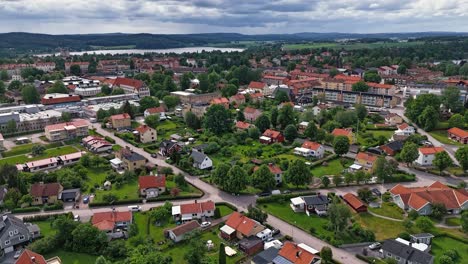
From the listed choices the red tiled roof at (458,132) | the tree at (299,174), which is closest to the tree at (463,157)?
the red tiled roof at (458,132)

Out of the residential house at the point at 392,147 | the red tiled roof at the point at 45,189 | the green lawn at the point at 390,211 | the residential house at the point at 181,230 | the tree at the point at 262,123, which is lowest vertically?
the green lawn at the point at 390,211

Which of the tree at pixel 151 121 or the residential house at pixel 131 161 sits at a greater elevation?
the tree at pixel 151 121

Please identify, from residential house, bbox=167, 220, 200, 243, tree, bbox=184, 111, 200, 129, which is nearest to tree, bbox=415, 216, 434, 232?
residential house, bbox=167, 220, 200, 243

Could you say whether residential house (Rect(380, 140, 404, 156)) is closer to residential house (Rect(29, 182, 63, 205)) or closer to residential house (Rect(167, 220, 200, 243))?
residential house (Rect(167, 220, 200, 243))

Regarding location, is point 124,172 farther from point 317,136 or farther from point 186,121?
point 317,136

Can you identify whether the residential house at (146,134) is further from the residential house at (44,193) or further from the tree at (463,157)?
the tree at (463,157)
